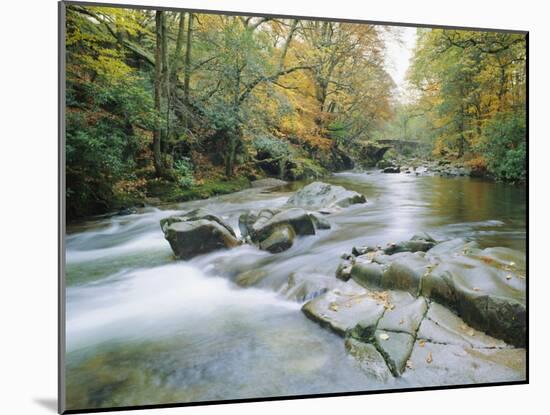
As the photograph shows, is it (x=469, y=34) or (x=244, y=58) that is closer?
(x=244, y=58)

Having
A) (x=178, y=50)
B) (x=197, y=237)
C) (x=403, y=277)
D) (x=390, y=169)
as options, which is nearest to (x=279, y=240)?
(x=197, y=237)

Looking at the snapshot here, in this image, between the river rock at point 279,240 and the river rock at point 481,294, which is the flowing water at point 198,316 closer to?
the river rock at point 279,240

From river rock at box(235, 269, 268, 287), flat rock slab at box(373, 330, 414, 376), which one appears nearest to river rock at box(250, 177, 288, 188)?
river rock at box(235, 269, 268, 287)

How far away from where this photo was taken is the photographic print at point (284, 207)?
3.34m

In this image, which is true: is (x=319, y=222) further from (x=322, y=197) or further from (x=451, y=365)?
(x=451, y=365)

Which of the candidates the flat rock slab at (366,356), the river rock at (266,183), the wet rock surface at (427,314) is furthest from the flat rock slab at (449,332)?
the river rock at (266,183)

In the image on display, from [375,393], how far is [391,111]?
6.56 feet

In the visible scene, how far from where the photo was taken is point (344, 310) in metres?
3.61

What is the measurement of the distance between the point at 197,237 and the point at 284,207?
639 millimetres

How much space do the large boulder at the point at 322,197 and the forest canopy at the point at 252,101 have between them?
0.12m

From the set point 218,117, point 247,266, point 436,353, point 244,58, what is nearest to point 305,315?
point 247,266

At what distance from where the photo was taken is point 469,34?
4.03 m

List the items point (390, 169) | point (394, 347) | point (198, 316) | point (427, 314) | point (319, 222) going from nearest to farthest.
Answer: point (198, 316), point (394, 347), point (427, 314), point (319, 222), point (390, 169)

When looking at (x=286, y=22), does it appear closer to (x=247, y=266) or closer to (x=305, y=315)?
(x=247, y=266)
